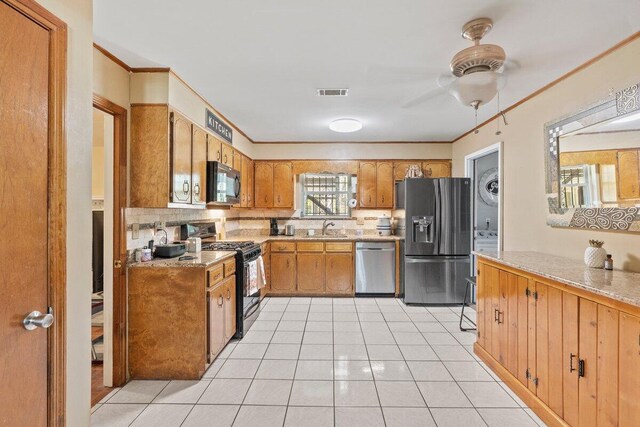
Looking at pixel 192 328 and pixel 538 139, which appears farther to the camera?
pixel 538 139

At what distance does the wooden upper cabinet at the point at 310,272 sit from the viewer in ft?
15.1

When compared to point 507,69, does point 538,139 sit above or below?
below

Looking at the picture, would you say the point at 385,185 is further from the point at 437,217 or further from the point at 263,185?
the point at 263,185

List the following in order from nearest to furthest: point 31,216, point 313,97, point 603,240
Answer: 1. point 31,216
2. point 603,240
3. point 313,97

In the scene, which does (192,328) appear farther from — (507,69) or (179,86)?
(507,69)

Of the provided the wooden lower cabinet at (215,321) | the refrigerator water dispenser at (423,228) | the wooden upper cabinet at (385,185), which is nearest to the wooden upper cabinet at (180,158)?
the wooden lower cabinet at (215,321)

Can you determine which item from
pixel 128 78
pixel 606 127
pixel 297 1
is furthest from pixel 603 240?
pixel 128 78

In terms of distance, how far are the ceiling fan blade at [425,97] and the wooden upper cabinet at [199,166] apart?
2.11 m

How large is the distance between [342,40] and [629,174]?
203cm

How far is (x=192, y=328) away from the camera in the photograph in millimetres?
2359

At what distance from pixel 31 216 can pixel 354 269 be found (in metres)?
3.92

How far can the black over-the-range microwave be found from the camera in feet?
10.4

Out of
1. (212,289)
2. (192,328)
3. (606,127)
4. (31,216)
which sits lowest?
(192,328)

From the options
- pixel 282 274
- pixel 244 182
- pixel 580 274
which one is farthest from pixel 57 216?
pixel 282 274
